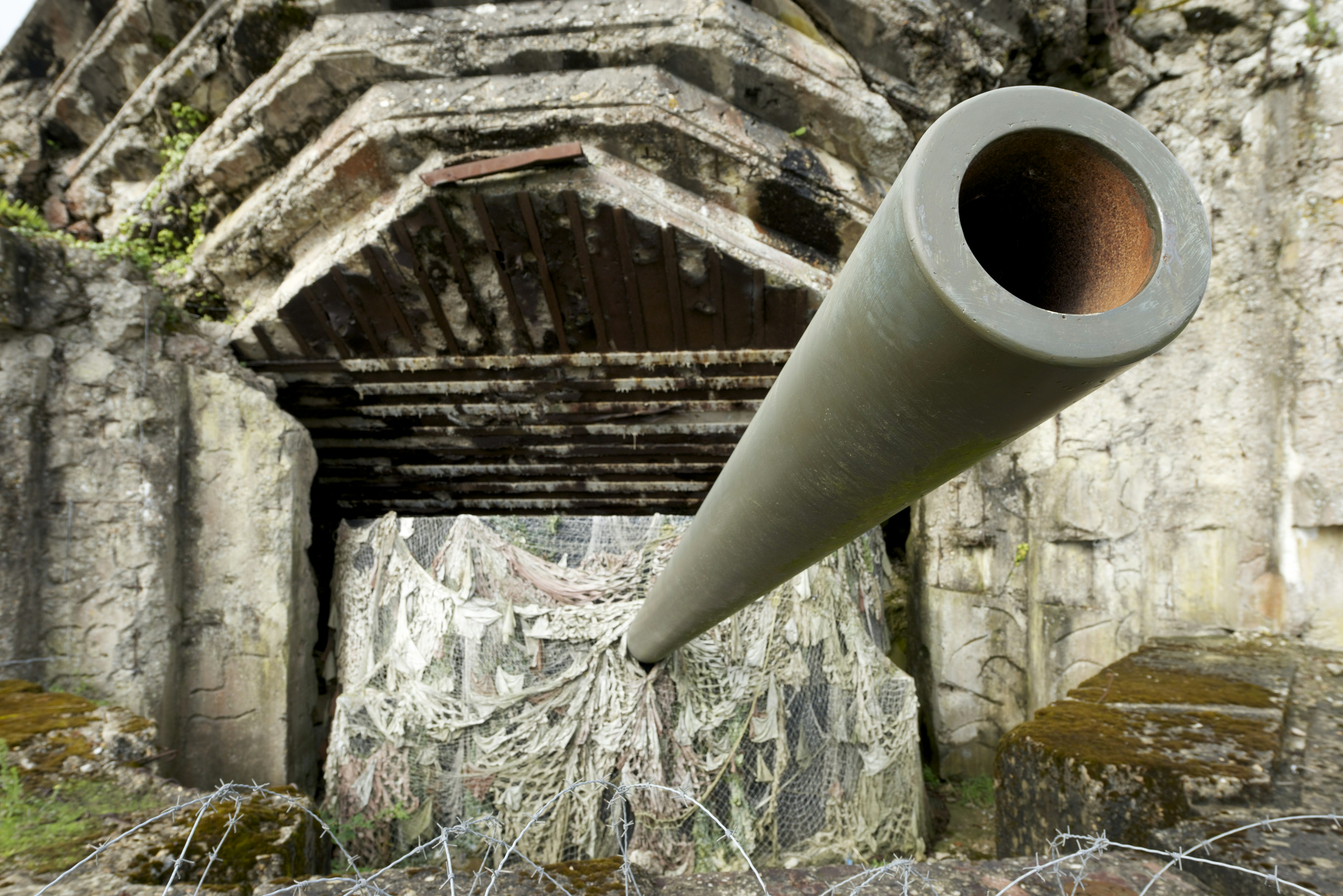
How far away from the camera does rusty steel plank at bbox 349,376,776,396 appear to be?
355cm

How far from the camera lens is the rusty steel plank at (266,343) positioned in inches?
137

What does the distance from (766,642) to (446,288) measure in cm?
241

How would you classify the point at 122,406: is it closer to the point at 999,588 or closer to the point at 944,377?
the point at 944,377

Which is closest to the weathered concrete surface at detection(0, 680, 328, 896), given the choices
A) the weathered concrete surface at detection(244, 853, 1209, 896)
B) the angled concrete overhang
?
the weathered concrete surface at detection(244, 853, 1209, 896)

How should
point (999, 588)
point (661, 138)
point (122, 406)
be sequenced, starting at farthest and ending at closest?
point (999, 588), point (122, 406), point (661, 138)

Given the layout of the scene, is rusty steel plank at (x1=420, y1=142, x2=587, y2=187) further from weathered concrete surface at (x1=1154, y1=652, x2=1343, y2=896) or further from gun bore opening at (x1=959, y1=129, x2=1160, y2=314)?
weathered concrete surface at (x1=1154, y1=652, x2=1343, y2=896)

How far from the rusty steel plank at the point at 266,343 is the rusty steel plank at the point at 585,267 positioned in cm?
169

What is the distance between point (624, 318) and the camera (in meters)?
3.32

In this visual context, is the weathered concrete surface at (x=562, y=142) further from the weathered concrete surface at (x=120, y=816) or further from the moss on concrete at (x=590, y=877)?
the moss on concrete at (x=590, y=877)

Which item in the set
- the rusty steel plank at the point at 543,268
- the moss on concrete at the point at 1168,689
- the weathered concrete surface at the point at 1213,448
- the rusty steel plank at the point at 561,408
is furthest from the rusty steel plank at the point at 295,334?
the weathered concrete surface at the point at 1213,448

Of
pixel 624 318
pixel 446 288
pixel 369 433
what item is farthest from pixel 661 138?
pixel 369 433

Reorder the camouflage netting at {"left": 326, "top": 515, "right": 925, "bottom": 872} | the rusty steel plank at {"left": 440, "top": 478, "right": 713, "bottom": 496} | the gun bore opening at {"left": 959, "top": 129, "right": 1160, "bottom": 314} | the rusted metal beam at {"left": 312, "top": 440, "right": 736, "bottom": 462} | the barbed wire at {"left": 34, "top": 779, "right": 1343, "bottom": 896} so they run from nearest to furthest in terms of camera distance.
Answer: the gun bore opening at {"left": 959, "top": 129, "right": 1160, "bottom": 314} → the barbed wire at {"left": 34, "top": 779, "right": 1343, "bottom": 896} → the camouflage netting at {"left": 326, "top": 515, "right": 925, "bottom": 872} → the rusted metal beam at {"left": 312, "top": 440, "right": 736, "bottom": 462} → the rusty steel plank at {"left": 440, "top": 478, "right": 713, "bottom": 496}

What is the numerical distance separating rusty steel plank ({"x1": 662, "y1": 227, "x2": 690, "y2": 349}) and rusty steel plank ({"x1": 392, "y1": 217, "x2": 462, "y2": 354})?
1.09 meters

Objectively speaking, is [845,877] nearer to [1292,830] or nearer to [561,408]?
[1292,830]
